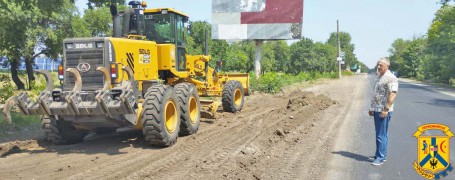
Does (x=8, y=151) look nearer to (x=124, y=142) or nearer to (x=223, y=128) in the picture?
(x=124, y=142)

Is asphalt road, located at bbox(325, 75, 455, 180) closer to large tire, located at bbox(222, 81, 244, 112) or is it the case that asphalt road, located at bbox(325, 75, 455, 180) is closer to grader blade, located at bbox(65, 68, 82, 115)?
large tire, located at bbox(222, 81, 244, 112)

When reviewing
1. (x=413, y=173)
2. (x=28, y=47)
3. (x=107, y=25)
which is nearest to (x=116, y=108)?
(x=413, y=173)

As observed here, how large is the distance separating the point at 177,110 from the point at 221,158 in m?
1.82

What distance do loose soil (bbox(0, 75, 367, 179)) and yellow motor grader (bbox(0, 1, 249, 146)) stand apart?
0.43 metres

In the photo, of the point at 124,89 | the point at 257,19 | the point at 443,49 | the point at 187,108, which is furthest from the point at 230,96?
the point at 443,49

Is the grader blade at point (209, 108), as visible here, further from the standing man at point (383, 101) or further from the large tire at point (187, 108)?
the standing man at point (383, 101)

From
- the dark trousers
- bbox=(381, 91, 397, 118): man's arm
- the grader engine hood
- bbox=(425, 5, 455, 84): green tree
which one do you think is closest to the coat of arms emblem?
bbox=(381, 91, 397, 118): man's arm

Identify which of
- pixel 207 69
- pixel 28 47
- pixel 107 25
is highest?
pixel 107 25

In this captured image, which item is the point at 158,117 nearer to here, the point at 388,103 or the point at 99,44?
the point at 99,44

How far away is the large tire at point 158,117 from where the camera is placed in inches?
283

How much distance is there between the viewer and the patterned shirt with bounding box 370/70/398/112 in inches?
240

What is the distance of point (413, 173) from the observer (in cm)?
586

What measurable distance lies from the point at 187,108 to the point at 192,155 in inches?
68.9

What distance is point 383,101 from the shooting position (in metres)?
6.22
